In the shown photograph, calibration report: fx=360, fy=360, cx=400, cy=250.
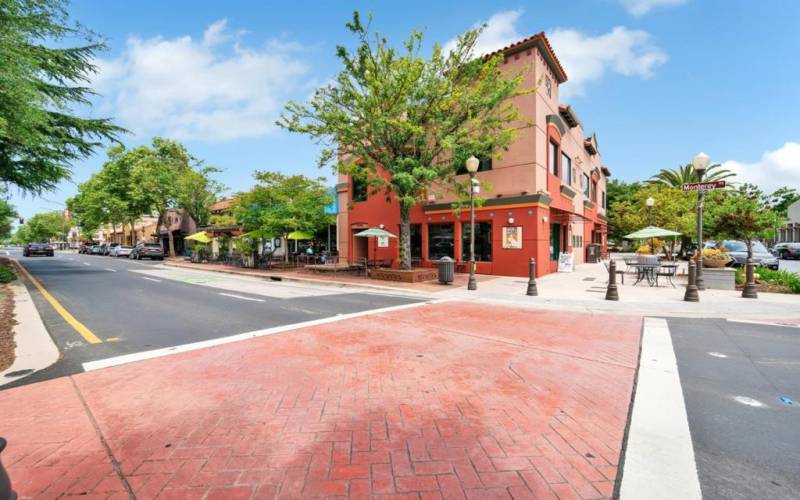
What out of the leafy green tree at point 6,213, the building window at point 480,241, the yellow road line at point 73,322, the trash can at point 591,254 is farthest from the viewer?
the leafy green tree at point 6,213

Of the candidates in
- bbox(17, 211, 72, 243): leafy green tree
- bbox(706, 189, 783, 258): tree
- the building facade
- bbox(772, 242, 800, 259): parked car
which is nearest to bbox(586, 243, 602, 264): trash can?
the building facade

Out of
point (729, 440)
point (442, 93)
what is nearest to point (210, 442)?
point (729, 440)

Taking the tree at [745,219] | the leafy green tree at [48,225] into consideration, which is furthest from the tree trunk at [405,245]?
the leafy green tree at [48,225]

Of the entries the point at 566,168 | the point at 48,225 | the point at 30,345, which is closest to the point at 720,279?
the point at 566,168

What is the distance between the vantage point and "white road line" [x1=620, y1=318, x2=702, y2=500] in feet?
8.29

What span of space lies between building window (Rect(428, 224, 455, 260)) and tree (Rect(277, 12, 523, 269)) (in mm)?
4146

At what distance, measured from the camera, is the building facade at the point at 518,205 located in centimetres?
1655

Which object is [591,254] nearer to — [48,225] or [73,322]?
[73,322]

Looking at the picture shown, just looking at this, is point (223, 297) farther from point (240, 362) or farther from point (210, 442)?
point (210, 442)

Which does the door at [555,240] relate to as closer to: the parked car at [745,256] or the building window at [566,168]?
the building window at [566,168]

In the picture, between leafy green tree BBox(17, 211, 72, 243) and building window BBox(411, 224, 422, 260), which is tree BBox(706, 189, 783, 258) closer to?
building window BBox(411, 224, 422, 260)

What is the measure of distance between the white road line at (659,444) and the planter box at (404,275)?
33.8ft

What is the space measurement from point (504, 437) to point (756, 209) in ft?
58.3

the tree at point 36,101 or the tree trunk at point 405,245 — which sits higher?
the tree at point 36,101
